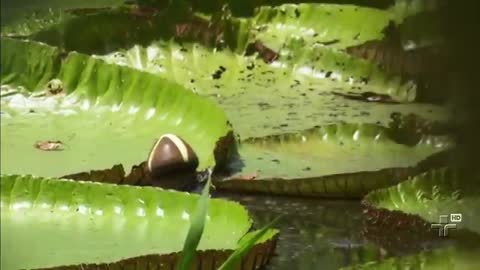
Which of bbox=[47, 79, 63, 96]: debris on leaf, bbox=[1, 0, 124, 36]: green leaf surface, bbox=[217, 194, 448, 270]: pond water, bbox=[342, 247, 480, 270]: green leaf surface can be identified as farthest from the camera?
bbox=[1, 0, 124, 36]: green leaf surface

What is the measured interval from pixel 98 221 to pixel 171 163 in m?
0.13

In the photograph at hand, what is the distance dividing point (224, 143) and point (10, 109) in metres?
0.37

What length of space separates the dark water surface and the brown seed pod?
2.7 inches

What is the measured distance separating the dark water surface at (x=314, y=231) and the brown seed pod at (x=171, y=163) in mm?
68

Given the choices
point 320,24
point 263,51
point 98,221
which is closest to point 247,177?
point 98,221

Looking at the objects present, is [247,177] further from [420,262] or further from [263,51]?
[263,51]

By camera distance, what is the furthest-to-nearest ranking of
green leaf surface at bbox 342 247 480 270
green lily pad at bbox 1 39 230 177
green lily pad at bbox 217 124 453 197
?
green lily pad at bbox 1 39 230 177 → green lily pad at bbox 217 124 453 197 → green leaf surface at bbox 342 247 480 270

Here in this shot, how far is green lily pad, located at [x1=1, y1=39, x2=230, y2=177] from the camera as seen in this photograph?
1295 millimetres

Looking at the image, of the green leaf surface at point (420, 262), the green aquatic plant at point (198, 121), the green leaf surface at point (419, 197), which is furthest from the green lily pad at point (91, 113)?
the green leaf surface at point (420, 262)

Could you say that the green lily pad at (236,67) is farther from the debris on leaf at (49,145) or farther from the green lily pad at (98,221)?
the green lily pad at (98,221)

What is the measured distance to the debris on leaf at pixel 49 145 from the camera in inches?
51.3

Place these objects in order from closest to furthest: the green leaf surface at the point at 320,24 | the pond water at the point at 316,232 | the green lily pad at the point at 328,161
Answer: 1. the pond water at the point at 316,232
2. the green lily pad at the point at 328,161
3. the green leaf surface at the point at 320,24

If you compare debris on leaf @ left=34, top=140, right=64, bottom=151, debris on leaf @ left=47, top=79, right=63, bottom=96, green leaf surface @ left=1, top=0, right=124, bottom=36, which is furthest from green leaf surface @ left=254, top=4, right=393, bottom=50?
debris on leaf @ left=34, top=140, right=64, bottom=151

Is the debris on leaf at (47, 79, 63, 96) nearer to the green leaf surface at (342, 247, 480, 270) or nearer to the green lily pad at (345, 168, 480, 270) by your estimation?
the green lily pad at (345, 168, 480, 270)
